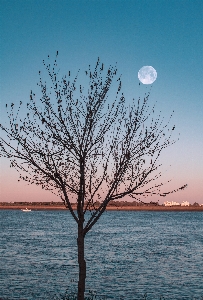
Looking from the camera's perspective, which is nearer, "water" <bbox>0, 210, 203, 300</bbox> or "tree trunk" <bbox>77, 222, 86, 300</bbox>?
"tree trunk" <bbox>77, 222, 86, 300</bbox>

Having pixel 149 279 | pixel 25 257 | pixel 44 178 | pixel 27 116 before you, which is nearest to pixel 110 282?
pixel 149 279

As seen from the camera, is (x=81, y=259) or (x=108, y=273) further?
(x=108, y=273)

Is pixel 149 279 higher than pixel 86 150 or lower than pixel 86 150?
lower

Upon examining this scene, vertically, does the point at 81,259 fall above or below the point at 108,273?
above

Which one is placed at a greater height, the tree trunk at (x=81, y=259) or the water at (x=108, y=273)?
the tree trunk at (x=81, y=259)

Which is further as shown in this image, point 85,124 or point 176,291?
point 176,291

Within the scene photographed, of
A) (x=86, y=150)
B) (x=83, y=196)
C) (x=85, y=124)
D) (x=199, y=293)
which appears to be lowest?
(x=199, y=293)

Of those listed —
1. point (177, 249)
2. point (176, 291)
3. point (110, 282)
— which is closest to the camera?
point (176, 291)

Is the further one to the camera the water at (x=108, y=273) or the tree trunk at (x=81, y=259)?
the water at (x=108, y=273)

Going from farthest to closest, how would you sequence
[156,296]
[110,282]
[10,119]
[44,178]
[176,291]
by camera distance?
1. [110,282]
2. [176,291]
3. [156,296]
4. [44,178]
5. [10,119]

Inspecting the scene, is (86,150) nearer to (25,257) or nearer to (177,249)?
(25,257)

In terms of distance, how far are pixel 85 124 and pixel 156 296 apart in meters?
17.8

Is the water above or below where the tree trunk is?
below

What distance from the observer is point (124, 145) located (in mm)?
11883
